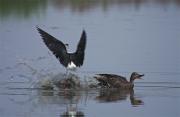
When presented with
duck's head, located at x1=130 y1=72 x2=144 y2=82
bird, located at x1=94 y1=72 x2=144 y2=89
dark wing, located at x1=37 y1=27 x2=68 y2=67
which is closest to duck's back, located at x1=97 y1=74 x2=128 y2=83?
bird, located at x1=94 y1=72 x2=144 y2=89

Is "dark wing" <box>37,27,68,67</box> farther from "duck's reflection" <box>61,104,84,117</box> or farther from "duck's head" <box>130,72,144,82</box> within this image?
"duck's reflection" <box>61,104,84,117</box>

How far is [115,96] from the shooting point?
53.5ft

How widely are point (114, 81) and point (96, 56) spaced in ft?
12.1

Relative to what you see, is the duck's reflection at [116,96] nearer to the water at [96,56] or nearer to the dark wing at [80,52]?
the water at [96,56]

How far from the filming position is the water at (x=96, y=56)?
1491 cm

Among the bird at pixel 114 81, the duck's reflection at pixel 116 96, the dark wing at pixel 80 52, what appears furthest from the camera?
the bird at pixel 114 81

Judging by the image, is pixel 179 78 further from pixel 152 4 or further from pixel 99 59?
pixel 152 4

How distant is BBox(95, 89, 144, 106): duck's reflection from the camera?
1552 cm

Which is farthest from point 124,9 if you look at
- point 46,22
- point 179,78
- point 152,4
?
point 179,78

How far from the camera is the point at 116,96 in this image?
1628 centimetres

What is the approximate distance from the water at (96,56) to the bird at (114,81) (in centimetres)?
22

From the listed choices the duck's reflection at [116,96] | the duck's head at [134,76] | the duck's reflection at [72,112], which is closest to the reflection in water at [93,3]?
the duck's head at [134,76]

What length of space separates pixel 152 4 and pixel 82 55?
2055 cm

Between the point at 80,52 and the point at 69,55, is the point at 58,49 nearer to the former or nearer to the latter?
the point at 69,55
